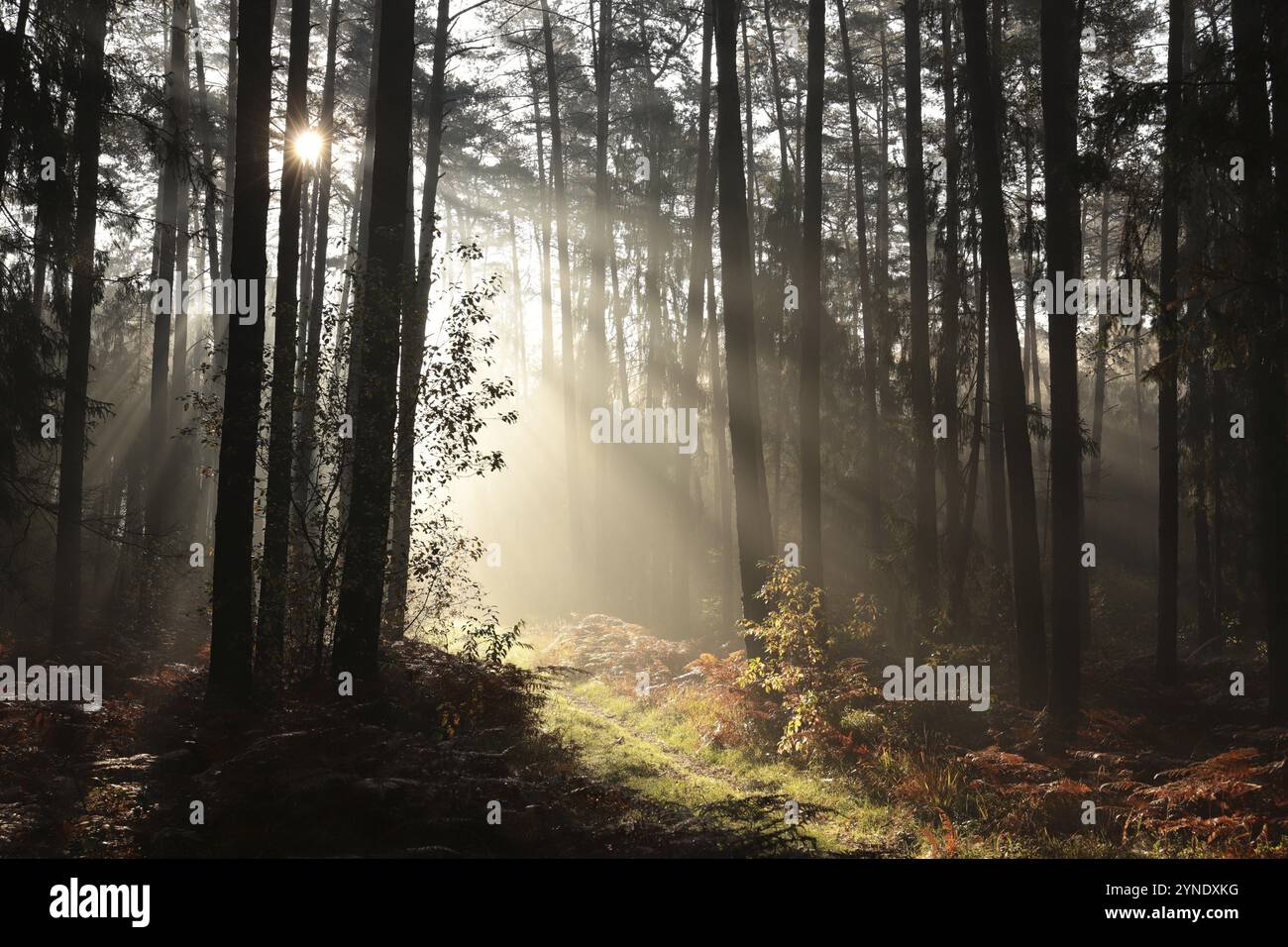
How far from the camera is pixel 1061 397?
11.3 m

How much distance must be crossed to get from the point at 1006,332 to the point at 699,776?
6866 millimetres

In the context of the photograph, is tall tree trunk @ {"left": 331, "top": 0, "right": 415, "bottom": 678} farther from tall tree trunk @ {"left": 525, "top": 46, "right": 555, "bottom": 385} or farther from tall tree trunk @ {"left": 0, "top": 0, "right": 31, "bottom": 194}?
tall tree trunk @ {"left": 525, "top": 46, "right": 555, "bottom": 385}

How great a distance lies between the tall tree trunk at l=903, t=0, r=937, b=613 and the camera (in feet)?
54.0

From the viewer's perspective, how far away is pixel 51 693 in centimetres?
1095

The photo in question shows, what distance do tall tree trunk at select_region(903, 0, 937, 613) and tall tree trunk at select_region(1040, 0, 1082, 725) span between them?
4943 millimetres

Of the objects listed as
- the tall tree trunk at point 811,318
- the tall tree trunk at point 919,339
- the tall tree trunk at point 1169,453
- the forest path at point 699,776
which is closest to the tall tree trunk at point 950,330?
the tall tree trunk at point 919,339

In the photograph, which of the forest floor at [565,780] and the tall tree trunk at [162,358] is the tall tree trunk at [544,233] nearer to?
the tall tree trunk at [162,358]

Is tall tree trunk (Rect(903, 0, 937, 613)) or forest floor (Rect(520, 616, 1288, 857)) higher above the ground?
tall tree trunk (Rect(903, 0, 937, 613))

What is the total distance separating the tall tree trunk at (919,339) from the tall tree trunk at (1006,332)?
4496 millimetres

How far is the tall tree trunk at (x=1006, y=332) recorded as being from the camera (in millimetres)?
11586

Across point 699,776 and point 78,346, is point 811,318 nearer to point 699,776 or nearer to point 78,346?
point 699,776

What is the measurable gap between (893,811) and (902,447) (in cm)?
1671

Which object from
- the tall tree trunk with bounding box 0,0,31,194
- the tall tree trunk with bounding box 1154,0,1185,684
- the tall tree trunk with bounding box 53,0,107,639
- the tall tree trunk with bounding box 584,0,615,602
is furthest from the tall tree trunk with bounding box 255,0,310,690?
the tall tree trunk with bounding box 584,0,615,602
